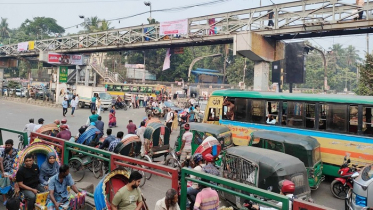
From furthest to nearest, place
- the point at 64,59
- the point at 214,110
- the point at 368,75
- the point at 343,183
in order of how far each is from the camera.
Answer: the point at 64,59 → the point at 368,75 → the point at 214,110 → the point at 343,183

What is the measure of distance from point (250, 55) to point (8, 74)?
225ft

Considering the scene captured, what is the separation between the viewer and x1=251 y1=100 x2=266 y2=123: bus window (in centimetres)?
1120

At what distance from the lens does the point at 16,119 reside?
19.5m

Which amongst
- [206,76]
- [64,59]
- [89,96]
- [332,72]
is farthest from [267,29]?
[332,72]

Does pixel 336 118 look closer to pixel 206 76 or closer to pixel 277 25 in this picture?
pixel 277 25

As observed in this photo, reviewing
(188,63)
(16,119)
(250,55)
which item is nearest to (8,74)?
(188,63)

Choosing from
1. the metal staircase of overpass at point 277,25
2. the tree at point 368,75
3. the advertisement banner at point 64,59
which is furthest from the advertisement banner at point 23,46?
the tree at point 368,75

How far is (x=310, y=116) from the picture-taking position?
1000 centimetres

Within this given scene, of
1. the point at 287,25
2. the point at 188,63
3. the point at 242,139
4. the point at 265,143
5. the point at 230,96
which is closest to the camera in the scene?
the point at 265,143

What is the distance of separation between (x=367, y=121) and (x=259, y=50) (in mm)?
8333

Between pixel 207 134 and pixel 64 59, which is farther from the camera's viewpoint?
pixel 64 59

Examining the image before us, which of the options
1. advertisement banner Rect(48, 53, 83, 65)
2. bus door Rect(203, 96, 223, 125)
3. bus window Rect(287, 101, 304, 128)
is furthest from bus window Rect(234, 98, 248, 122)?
advertisement banner Rect(48, 53, 83, 65)

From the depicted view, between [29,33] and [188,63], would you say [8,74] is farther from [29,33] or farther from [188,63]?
[188,63]

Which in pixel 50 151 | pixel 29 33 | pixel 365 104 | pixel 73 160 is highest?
pixel 29 33
